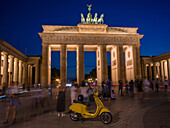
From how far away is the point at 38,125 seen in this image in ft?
20.8

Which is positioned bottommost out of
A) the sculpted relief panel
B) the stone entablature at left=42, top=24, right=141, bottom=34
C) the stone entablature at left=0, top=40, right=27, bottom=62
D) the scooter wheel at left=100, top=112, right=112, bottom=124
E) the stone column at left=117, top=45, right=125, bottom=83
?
the scooter wheel at left=100, top=112, right=112, bottom=124

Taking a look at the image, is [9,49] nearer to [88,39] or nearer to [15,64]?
[15,64]

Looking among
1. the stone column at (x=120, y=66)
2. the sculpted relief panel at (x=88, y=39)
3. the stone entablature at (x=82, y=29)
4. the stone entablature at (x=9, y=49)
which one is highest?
the stone entablature at (x=82, y=29)

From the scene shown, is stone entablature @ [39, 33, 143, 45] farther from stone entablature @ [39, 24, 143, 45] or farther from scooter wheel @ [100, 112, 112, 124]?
scooter wheel @ [100, 112, 112, 124]

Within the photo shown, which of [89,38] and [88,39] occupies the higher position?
[89,38]

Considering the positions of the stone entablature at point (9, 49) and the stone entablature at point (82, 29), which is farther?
the stone entablature at point (82, 29)

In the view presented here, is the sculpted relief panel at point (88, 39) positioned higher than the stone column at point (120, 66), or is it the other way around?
the sculpted relief panel at point (88, 39)

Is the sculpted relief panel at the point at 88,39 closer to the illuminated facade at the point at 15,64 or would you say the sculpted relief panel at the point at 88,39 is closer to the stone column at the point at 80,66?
the stone column at the point at 80,66

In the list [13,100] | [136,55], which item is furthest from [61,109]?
[136,55]

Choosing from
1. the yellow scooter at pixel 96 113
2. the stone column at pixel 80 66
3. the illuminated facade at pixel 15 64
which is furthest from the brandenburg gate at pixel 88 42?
the yellow scooter at pixel 96 113

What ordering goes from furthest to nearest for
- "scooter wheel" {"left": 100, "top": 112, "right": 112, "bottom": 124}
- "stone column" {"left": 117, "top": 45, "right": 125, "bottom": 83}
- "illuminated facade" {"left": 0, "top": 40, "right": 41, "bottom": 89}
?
"stone column" {"left": 117, "top": 45, "right": 125, "bottom": 83} → "illuminated facade" {"left": 0, "top": 40, "right": 41, "bottom": 89} → "scooter wheel" {"left": 100, "top": 112, "right": 112, "bottom": 124}

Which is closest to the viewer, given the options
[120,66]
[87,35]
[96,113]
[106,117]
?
[106,117]

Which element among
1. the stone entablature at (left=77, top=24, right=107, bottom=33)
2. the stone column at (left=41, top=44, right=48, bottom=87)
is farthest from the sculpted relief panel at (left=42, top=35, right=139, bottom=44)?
the stone column at (left=41, top=44, right=48, bottom=87)

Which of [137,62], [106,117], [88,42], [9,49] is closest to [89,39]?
[88,42]
